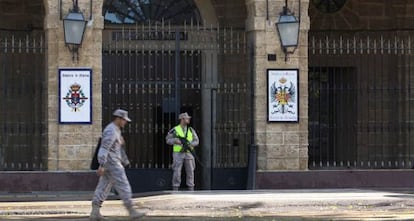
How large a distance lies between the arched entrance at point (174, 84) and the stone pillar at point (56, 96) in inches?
39.7

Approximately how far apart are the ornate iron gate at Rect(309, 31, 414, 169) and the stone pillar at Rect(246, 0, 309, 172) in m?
2.92

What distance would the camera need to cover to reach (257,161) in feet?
53.9

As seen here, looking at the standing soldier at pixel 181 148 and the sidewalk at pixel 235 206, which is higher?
the standing soldier at pixel 181 148

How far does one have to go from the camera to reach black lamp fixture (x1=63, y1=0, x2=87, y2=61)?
1572 centimetres

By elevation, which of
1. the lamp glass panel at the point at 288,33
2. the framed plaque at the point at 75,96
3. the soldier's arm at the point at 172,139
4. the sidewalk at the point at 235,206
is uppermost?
the lamp glass panel at the point at 288,33

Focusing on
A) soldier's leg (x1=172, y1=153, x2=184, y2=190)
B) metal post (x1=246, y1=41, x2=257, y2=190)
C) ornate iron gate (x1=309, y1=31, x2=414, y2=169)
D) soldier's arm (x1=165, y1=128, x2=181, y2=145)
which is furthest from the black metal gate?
ornate iron gate (x1=309, y1=31, x2=414, y2=169)

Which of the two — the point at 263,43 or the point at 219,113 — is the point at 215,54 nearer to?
the point at 219,113

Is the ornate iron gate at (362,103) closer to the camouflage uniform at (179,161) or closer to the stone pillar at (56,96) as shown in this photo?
the camouflage uniform at (179,161)

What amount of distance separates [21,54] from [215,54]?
4396 millimetres

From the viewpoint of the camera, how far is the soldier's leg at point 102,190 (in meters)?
11.7

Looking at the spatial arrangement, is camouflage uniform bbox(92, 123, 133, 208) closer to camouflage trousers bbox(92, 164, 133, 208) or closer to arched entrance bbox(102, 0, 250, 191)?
camouflage trousers bbox(92, 164, 133, 208)

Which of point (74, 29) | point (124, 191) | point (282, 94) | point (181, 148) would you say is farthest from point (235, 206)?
point (74, 29)

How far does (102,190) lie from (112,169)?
1.11ft

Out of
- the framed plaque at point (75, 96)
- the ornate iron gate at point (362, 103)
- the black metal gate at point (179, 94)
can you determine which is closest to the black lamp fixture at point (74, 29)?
the framed plaque at point (75, 96)
